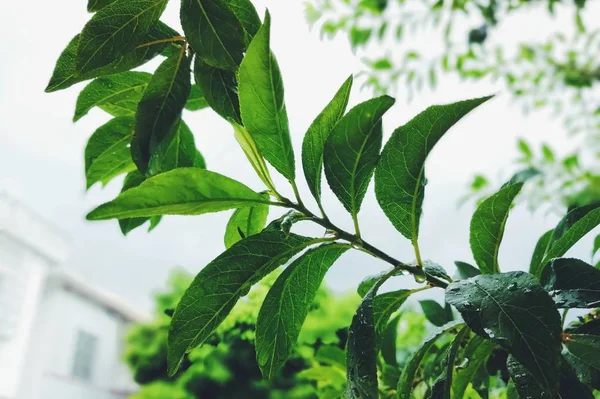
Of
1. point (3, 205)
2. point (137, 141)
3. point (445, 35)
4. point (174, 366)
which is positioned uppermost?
point (3, 205)

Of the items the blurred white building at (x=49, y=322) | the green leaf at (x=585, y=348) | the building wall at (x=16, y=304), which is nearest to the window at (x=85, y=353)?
the blurred white building at (x=49, y=322)

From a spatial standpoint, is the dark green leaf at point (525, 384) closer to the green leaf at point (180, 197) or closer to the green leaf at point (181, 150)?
the green leaf at point (180, 197)

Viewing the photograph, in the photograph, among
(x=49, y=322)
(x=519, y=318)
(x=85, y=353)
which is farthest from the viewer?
(x=85, y=353)

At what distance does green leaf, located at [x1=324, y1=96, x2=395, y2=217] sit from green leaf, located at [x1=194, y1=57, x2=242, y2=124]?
83 mm

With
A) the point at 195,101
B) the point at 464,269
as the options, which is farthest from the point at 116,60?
the point at 464,269

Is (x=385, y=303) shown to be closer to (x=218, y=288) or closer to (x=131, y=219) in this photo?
(x=218, y=288)

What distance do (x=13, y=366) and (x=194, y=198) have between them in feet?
18.3

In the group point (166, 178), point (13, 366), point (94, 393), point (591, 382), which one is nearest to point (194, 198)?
point (166, 178)

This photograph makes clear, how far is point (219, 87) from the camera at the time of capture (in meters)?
0.40

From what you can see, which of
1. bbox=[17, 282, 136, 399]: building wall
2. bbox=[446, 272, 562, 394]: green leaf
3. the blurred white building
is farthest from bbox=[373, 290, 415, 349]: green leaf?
bbox=[17, 282, 136, 399]: building wall

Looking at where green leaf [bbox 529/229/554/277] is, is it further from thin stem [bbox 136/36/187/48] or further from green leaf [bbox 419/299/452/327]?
thin stem [bbox 136/36/187/48]

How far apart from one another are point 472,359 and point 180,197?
258 millimetres

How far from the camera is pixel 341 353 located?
592 millimetres

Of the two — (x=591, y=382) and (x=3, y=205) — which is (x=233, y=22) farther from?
(x=3, y=205)
